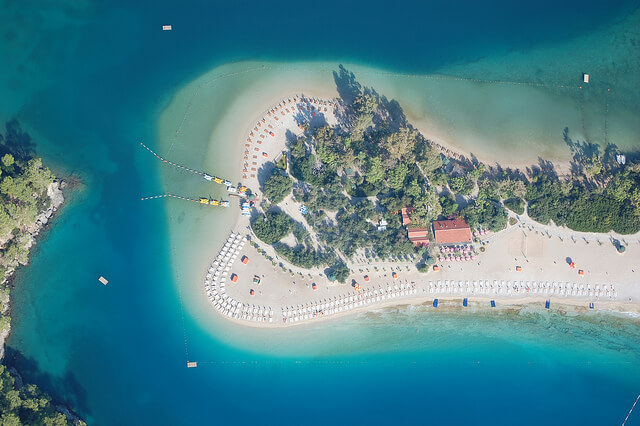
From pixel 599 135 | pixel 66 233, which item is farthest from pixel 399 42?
pixel 66 233

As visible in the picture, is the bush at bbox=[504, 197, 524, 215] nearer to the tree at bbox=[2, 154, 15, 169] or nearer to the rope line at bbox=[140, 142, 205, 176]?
the rope line at bbox=[140, 142, 205, 176]

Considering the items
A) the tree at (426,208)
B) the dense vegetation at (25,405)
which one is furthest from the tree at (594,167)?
the dense vegetation at (25,405)

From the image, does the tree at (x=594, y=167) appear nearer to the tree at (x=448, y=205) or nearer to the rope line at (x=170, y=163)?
the tree at (x=448, y=205)

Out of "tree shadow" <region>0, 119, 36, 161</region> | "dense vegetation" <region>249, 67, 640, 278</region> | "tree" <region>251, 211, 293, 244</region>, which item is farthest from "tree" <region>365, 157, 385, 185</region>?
"tree shadow" <region>0, 119, 36, 161</region>

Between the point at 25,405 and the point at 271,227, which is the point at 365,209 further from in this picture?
the point at 25,405

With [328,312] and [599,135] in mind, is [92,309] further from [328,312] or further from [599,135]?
[599,135]

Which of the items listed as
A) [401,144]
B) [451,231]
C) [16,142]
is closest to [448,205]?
[451,231]
